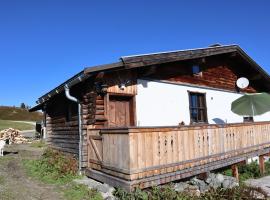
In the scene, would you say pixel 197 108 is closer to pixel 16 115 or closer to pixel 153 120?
pixel 153 120

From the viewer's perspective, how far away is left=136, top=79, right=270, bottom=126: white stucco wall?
11.0 meters

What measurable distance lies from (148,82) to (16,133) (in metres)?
15.7

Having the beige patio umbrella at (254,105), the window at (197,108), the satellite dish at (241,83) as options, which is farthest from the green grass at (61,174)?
the satellite dish at (241,83)

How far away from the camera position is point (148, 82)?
11.4 m

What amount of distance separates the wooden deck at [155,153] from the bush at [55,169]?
64 cm

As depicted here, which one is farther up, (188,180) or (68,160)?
(68,160)

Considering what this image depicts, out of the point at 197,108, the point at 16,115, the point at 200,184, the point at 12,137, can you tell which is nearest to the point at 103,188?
the point at 200,184

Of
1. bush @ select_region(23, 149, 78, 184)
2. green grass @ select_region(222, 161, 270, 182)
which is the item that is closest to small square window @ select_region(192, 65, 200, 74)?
green grass @ select_region(222, 161, 270, 182)

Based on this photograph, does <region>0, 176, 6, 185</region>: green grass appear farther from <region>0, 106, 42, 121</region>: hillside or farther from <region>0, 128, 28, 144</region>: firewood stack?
<region>0, 106, 42, 121</region>: hillside

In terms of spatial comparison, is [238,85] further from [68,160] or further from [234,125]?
[68,160]

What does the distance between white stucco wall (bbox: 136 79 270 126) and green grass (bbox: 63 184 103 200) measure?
3407 millimetres

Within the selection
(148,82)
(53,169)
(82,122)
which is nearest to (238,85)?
(148,82)

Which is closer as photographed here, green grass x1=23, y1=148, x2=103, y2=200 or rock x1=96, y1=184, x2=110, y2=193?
green grass x1=23, y1=148, x2=103, y2=200

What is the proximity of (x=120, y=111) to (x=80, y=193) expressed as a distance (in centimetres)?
Result: 351
